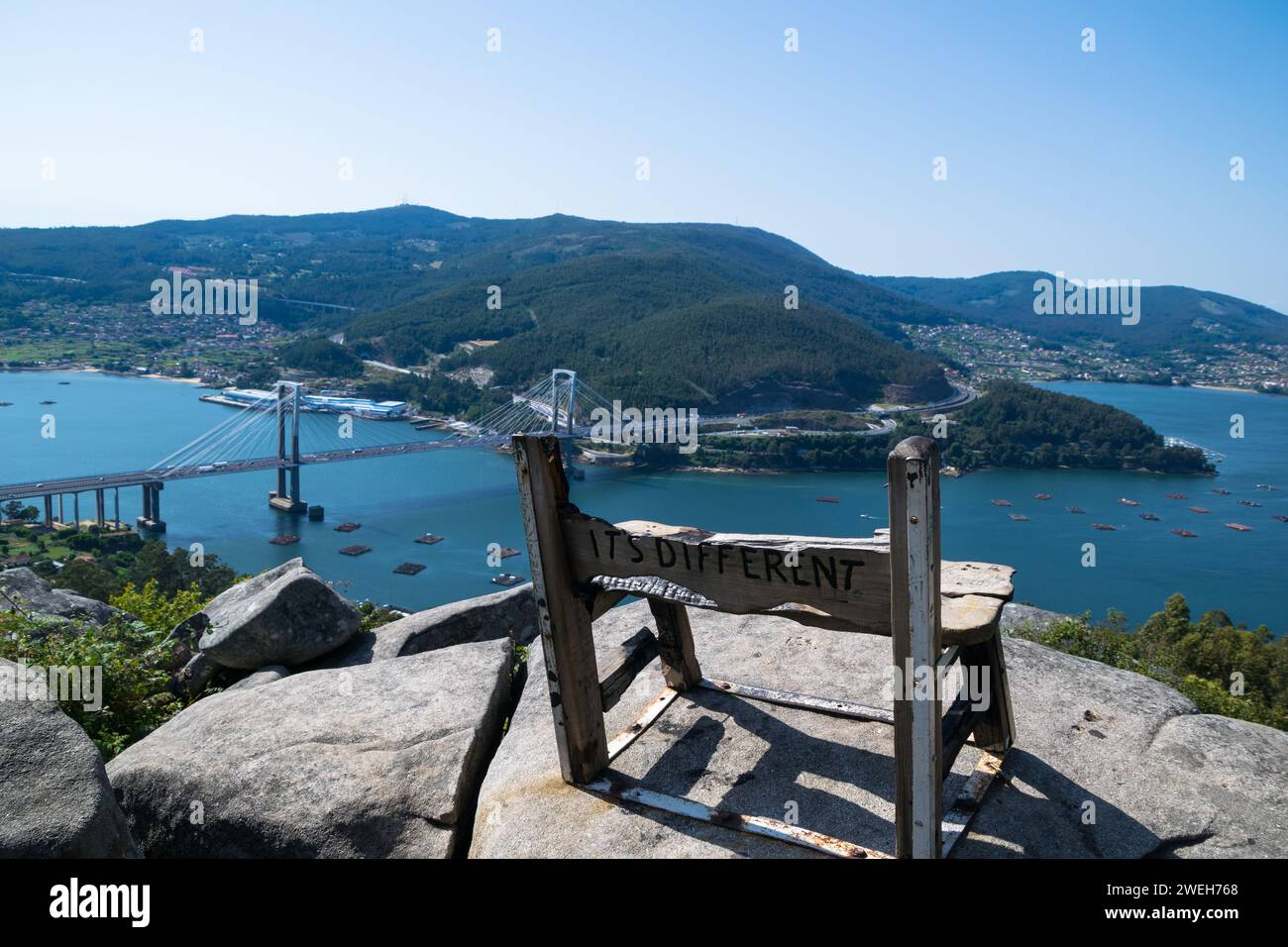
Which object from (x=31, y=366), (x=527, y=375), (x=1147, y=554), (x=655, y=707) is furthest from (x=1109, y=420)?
(x=31, y=366)

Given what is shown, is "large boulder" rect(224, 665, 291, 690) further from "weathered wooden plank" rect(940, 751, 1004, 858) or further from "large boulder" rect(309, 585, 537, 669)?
"weathered wooden plank" rect(940, 751, 1004, 858)

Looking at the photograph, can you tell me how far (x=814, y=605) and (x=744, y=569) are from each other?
169 mm

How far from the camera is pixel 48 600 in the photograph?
419cm

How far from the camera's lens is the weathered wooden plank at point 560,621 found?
7.24 feet

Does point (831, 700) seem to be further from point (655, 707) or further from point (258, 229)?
point (258, 229)

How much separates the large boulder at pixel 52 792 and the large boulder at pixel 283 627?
1.26 m

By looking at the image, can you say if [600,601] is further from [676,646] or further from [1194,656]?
[1194,656]

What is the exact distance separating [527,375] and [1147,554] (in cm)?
2886

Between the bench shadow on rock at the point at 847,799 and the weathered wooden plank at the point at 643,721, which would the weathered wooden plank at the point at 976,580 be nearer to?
the bench shadow on rock at the point at 847,799

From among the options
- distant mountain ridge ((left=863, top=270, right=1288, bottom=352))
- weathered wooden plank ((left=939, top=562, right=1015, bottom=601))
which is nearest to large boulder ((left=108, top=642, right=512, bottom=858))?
weathered wooden plank ((left=939, top=562, right=1015, bottom=601))

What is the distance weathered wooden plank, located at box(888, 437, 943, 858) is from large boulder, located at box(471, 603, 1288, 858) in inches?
11.1

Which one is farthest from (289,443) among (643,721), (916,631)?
(916,631)

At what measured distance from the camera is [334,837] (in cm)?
222

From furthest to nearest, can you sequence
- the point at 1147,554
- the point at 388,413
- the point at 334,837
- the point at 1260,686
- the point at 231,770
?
the point at 388,413
the point at 1147,554
the point at 1260,686
the point at 231,770
the point at 334,837
